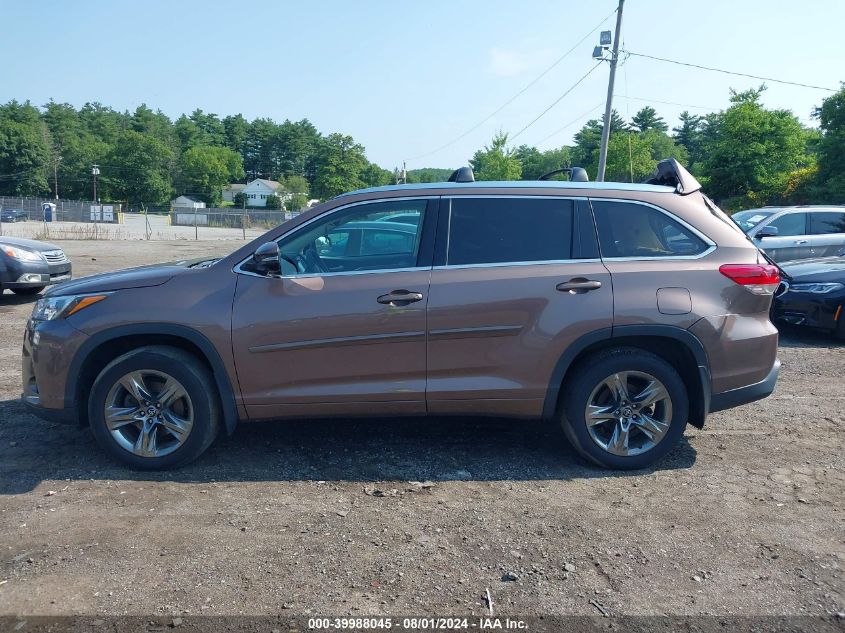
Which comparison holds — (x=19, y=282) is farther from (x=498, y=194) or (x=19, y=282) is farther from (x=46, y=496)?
(x=498, y=194)

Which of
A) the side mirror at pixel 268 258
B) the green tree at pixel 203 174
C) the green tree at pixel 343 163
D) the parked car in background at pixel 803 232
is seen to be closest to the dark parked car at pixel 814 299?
the parked car in background at pixel 803 232

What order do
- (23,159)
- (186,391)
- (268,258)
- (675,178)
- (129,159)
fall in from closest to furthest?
(268,258), (186,391), (675,178), (23,159), (129,159)

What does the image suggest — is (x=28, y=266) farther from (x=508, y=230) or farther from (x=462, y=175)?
(x=508, y=230)

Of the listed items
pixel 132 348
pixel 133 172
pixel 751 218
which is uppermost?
pixel 133 172

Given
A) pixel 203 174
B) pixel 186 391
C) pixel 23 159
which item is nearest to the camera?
pixel 186 391

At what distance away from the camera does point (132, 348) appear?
4.41m

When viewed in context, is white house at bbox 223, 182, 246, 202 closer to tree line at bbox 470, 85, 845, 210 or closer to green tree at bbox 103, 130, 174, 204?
green tree at bbox 103, 130, 174, 204

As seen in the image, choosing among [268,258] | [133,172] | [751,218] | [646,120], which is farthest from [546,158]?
[268,258]

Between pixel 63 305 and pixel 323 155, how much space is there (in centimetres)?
10197

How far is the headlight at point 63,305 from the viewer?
428cm

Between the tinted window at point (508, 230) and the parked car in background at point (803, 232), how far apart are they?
9.51 metres

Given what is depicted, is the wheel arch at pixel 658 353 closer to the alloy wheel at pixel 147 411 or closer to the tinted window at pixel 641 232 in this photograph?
the tinted window at pixel 641 232

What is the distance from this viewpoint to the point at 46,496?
396 cm

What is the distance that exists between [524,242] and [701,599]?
2331 mm
